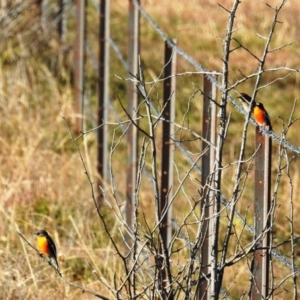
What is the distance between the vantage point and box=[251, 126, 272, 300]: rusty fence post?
3.31m

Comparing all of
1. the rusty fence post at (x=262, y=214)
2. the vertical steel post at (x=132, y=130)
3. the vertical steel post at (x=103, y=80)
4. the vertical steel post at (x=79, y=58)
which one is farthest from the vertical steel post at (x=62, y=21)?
the rusty fence post at (x=262, y=214)

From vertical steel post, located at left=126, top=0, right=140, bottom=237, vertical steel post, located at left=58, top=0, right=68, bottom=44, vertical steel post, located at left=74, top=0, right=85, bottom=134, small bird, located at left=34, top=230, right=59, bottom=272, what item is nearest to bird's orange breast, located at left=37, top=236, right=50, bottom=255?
small bird, located at left=34, top=230, right=59, bottom=272

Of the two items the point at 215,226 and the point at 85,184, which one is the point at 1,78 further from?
the point at 215,226

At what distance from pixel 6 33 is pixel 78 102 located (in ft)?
4.64

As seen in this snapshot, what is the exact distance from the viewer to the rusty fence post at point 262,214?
10.9ft

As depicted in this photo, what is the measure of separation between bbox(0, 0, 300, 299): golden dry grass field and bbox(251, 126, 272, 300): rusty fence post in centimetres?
14

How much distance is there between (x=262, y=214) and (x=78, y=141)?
4994 millimetres

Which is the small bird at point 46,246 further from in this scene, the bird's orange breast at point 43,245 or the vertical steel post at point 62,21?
the vertical steel post at point 62,21

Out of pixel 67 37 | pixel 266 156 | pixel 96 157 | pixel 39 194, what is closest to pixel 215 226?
pixel 266 156

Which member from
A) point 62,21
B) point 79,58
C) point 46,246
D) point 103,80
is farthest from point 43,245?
point 62,21

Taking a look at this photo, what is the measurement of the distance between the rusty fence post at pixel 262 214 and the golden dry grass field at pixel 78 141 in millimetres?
136

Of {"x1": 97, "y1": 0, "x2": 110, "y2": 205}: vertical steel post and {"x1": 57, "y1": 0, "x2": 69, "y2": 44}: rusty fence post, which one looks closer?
{"x1": 97, "y1": 0, "x2": 110, "y2": 205}: vertical steel post

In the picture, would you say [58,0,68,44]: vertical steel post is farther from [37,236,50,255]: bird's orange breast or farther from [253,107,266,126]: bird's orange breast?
[253,107,266,126]: bird's orange breast

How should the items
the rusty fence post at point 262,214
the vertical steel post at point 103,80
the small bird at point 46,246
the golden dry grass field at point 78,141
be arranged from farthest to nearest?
the vertical steel post at point 103,80
the golden dry grass field at point 78,141
the small bird at point 46,246
the rusty fence post at point 262,214
